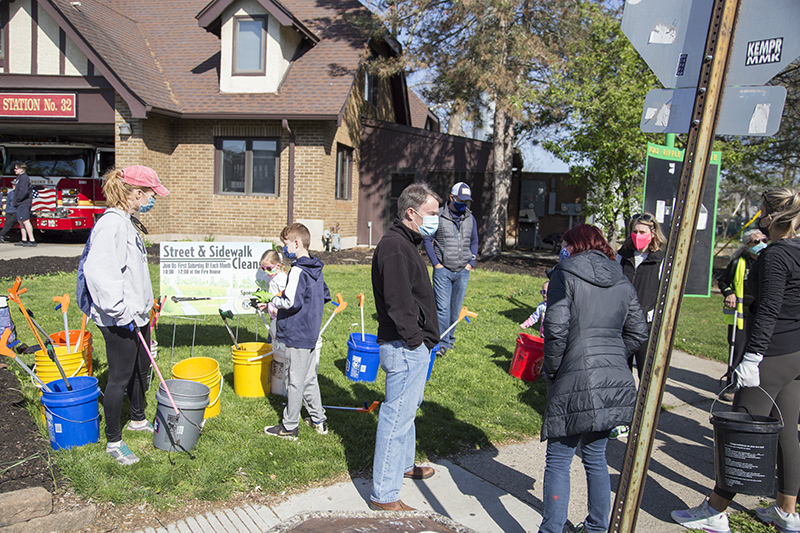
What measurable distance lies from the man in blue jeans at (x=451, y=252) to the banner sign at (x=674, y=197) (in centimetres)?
217

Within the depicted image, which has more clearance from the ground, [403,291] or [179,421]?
[403,291]

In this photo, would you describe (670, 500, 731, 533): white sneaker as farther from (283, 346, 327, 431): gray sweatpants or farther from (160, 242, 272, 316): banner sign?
(160, 242, 272, 316): banner sign

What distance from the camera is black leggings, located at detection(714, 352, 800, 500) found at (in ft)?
11.2

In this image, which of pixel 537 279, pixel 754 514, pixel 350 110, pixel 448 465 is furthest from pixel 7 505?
pixel 350 110

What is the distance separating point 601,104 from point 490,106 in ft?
16.2

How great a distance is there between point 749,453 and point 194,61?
17.3 m

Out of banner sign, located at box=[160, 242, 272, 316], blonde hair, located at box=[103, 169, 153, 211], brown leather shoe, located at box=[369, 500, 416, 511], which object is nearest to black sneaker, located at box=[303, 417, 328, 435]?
brown leather shoe, located at box=[369, 500, 416, 511]

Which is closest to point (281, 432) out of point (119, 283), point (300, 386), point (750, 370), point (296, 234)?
point (300, 386)

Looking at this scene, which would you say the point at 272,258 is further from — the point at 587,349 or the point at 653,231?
the point at 587,349

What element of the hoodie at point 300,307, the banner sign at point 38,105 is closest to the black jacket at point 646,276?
the hoodie at point 300,307

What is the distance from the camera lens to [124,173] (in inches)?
158

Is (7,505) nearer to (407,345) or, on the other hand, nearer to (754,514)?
(407,345)

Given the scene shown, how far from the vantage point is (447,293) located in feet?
21.8

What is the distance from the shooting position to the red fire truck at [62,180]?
14672 mm
